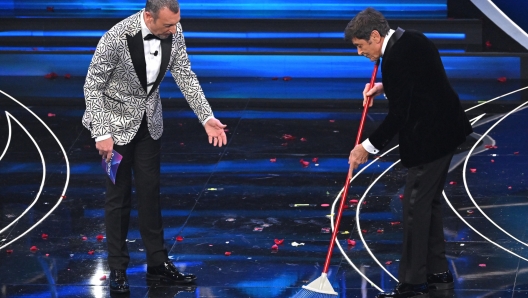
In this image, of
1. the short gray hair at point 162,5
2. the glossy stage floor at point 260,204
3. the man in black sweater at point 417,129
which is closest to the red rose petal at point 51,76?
the glossy stage floor at point 260,204

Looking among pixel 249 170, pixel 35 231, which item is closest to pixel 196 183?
pixel 249 170

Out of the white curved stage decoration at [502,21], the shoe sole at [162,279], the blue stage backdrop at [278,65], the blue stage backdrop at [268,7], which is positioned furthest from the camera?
the blue stage backdrop at [268,7]

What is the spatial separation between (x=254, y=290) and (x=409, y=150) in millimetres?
1102

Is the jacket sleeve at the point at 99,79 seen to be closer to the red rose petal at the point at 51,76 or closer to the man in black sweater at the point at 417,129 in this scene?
the man in black sweater at the point at 417,129

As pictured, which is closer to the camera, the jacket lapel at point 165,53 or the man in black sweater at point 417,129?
the man in black sweater at point 417,129

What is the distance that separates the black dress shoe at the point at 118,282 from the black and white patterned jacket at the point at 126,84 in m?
0.69

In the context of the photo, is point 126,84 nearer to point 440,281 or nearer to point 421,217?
point 421,217

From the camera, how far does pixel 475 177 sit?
248 inches

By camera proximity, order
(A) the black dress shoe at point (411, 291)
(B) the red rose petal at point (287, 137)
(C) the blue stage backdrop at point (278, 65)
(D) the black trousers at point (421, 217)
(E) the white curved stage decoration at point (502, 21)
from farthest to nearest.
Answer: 1. (E) the white curved stage decoration at point (502, 21)
2. (C) the blue stage backdrop at point (278, 65)
3. (B) the red rose petal at point (287, 137)
4. (A) the black dress shoe at point (411, 291)
5. (D) the black trousers at point (421, 217)

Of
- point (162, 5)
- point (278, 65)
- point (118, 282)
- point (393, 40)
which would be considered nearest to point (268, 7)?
point (278, 65)

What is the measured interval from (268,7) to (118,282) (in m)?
7.40

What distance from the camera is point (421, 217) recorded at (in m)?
4.35

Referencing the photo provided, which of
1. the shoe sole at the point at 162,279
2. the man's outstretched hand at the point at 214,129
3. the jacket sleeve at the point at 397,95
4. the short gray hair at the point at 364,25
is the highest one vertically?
the short gray hair at the point at 364,25

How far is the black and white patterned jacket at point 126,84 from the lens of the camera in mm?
4359
